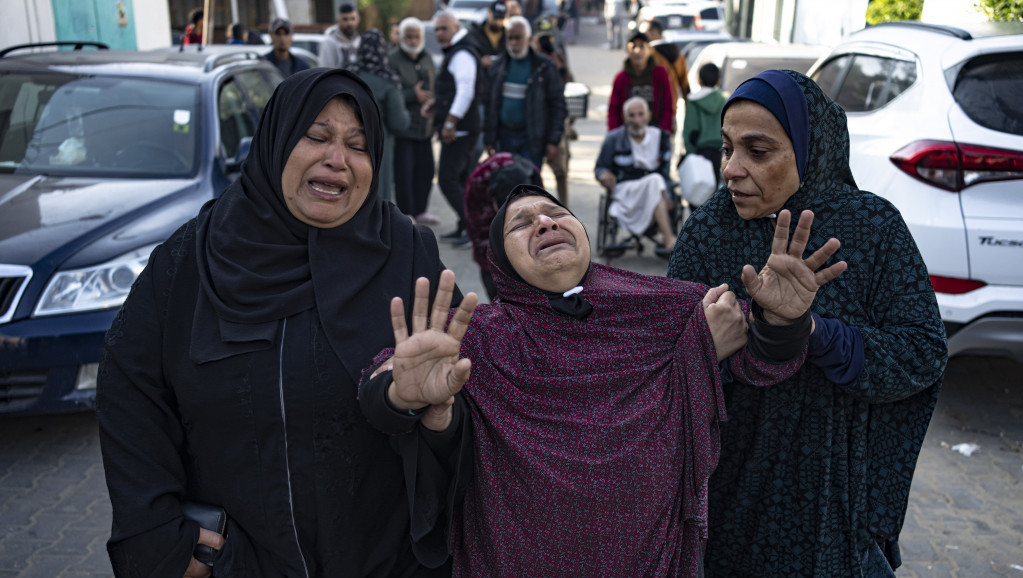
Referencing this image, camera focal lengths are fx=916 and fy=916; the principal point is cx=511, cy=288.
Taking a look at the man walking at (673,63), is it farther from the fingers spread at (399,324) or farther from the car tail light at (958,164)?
the fingers spread at (399,324)

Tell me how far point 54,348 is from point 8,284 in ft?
1.23

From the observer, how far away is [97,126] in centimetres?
563

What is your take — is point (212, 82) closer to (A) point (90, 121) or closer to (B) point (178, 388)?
(A) point (90, 121)

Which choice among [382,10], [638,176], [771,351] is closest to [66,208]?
[771,351]

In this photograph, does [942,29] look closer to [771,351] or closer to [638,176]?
[638,176]

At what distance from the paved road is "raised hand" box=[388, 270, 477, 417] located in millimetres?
2560

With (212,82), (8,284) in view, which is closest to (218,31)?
(212,82)

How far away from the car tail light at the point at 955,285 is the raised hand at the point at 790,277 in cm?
299

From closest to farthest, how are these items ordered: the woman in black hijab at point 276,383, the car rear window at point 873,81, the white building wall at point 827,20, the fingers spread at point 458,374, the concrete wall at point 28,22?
the fingers spread at point 458,374, the woman in black hijab at point 276,383, the car rear window at point 873,81, the concrete wall at point 28,22, the white building wall at point 827,20

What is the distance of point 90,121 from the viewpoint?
5648 millimetres

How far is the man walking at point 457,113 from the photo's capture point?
8945mm

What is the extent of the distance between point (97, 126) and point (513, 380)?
455cm

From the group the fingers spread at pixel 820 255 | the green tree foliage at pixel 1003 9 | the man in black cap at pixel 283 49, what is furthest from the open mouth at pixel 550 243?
the man in black cap at pixel 283 49

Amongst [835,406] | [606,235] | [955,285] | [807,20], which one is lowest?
[606,235]
